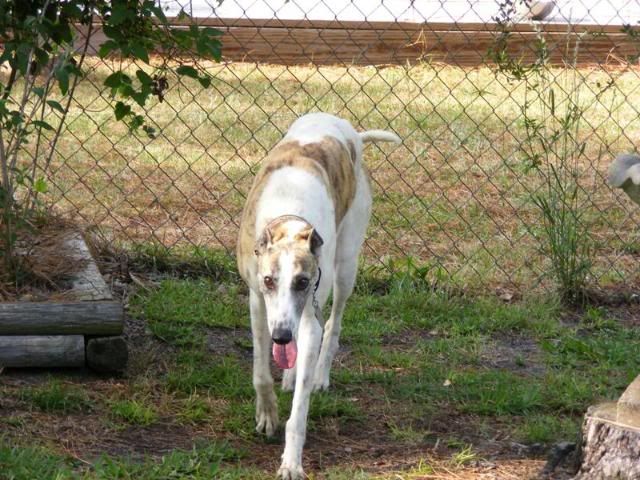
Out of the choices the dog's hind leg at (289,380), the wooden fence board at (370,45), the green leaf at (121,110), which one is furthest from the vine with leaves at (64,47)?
the wooden fence board at (370,45)

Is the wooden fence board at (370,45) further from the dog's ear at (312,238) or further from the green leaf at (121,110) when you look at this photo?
the dog's ear at (312,238)

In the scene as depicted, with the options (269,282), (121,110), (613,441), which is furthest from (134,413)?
(613,441)

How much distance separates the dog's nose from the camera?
378cm

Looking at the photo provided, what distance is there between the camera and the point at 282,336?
3775mm

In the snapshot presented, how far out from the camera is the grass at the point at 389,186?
6.51 m

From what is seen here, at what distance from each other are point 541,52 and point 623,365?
1.60 m

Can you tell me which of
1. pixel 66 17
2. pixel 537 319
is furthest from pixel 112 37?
pixel 537 319

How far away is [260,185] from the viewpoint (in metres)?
4.51

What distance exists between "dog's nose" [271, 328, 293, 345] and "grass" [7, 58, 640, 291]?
2.37m

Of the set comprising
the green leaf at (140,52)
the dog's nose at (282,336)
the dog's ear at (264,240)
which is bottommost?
the dog's nose at (282,336)

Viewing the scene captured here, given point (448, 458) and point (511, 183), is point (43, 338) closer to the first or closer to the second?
point (448, 458)

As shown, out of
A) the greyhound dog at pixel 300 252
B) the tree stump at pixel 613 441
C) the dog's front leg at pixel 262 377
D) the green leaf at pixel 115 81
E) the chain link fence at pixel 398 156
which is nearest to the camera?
the tree stump at pixel 613 441

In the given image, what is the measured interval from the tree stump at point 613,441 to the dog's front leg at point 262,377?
1.18 metres

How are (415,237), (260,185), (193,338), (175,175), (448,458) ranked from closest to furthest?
1. (448,458)
2. (260,185)
3. (193,338)
4. (415,237)
5. (175,175)
